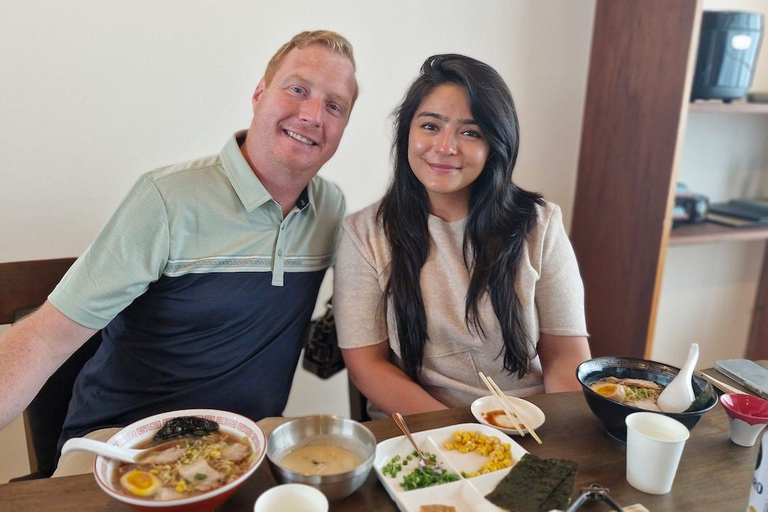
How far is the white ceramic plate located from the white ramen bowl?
0.69 feet

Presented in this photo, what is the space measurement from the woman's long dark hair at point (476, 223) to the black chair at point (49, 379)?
85cm

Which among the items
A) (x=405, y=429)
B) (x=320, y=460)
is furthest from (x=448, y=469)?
(x=320, y=460)

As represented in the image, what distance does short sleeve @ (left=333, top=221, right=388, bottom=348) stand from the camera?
1.56m

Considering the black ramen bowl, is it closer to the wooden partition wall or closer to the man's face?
the man's face

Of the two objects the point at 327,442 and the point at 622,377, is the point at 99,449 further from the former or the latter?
the point at 622,377

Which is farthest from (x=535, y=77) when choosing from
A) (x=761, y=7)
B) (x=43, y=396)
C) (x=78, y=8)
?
(x=43, y=396)

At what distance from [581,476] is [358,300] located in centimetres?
72

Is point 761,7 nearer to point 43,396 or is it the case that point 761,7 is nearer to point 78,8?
point 78,8

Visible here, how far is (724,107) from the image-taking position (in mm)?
2346

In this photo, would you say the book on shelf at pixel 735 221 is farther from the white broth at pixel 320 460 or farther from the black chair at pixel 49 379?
the black chair at pixel 49 379

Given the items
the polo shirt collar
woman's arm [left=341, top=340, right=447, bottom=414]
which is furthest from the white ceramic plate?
the polo shirt collar

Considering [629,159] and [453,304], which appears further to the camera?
[629,159]

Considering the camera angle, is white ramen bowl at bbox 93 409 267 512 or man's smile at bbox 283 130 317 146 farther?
man's smile at bbox 283 130 317 146

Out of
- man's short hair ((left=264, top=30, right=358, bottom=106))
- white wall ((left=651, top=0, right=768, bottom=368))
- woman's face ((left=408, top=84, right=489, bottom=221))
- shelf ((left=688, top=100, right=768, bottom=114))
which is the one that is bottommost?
white wall ((left=651, top=0, right=768, bottom=368))
